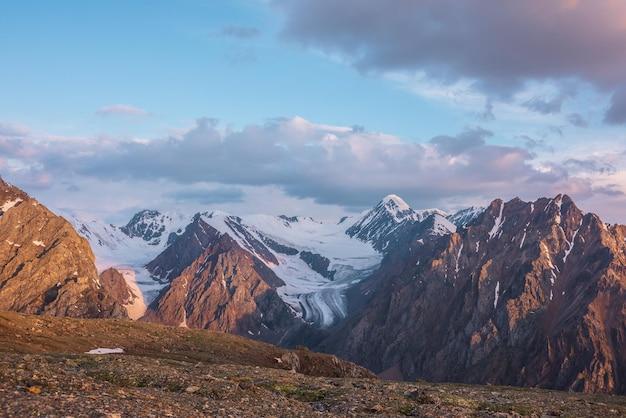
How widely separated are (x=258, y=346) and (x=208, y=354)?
14660mm

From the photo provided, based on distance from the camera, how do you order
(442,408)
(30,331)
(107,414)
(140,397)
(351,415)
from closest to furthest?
(107,414)
(140,397)
(351,415)
(442,408)
(30,331)

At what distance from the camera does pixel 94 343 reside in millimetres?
63156

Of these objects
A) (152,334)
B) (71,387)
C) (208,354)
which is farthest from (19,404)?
(152,334)

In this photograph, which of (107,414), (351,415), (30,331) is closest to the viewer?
(107,414)

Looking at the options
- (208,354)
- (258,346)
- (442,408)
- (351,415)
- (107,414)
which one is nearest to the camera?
(107,414)

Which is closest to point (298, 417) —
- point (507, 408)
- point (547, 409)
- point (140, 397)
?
point (140, 397)

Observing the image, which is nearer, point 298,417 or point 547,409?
point 298,417

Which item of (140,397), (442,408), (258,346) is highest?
(140,397)

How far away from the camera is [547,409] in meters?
38.1

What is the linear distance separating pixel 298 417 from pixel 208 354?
4611 cm

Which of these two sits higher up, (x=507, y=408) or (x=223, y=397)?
(x=223, y=397)

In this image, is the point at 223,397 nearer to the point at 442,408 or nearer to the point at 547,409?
the point at 442,408

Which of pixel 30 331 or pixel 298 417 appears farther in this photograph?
pixel 30 331

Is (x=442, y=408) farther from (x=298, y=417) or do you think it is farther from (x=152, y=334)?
(x=152, y=334)
